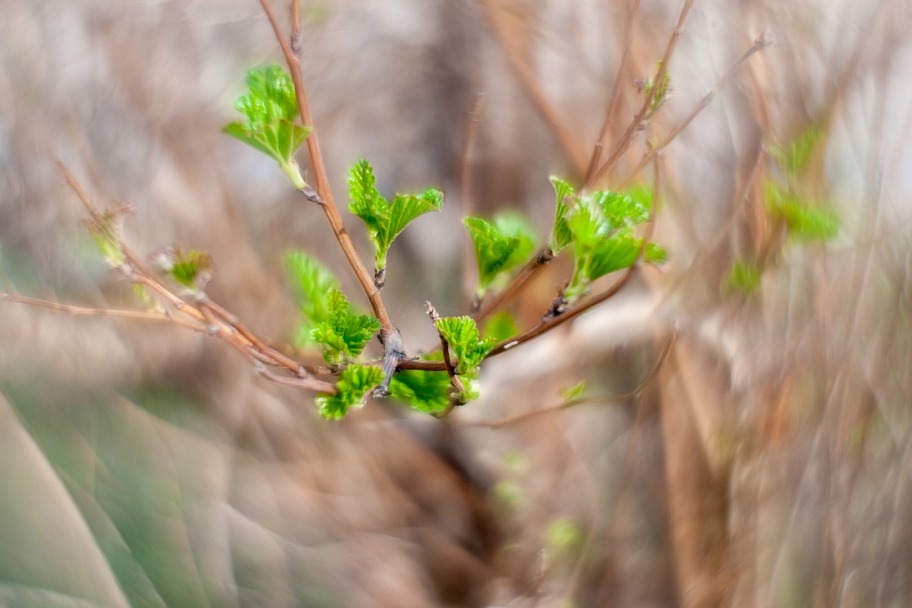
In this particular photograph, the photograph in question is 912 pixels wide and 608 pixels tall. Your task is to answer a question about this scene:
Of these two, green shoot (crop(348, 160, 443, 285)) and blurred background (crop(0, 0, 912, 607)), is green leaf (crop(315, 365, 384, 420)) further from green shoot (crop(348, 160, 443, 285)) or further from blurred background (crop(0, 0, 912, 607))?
blurred background (crop(0, 0, 912, 607))

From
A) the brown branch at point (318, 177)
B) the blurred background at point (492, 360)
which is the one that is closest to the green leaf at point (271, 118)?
the brown branch at point (318, 177)

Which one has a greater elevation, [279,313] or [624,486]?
[279,313]

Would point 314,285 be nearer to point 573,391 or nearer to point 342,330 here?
point 342,330

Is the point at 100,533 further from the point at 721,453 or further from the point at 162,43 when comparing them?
the point at 721,453

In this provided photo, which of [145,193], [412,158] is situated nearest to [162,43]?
[145,193]

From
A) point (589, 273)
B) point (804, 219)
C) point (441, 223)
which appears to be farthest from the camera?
point (441, 223)

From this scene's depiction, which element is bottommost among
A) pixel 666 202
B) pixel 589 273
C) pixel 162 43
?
pixel 589 273

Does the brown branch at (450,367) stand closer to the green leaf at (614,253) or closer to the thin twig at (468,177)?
the green leaf at (614,253)
